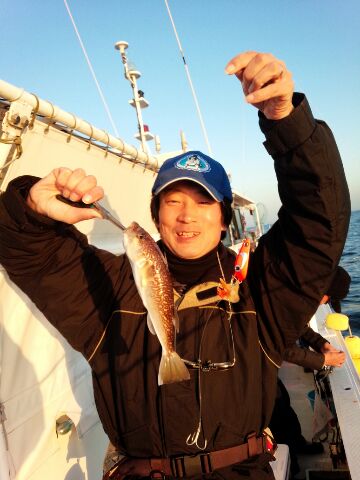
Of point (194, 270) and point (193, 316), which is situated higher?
point (194, 270)

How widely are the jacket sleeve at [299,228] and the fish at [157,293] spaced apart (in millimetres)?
648

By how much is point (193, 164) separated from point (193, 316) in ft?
3.56

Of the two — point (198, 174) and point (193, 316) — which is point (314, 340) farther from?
point (198, 174)

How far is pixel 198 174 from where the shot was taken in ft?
8.09

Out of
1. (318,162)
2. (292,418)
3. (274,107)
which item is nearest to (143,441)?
(318,162)

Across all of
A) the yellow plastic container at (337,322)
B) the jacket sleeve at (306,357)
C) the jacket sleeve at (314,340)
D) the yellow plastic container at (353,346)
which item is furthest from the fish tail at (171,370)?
the yellow plastic container at (337,322)

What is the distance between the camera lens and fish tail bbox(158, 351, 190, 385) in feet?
6.41

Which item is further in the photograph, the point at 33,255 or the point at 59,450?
the point at 59,450

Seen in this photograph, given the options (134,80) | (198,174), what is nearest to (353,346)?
(198,174)

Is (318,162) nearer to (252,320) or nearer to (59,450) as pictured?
(252,320)

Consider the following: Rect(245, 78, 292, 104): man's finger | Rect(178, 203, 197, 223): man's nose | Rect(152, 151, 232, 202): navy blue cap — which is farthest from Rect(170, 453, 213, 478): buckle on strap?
Rect(245, 78, 292, 104): man's finger

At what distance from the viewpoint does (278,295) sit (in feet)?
7.36

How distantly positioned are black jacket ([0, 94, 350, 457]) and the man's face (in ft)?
0.83

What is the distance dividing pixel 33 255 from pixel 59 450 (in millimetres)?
2211
